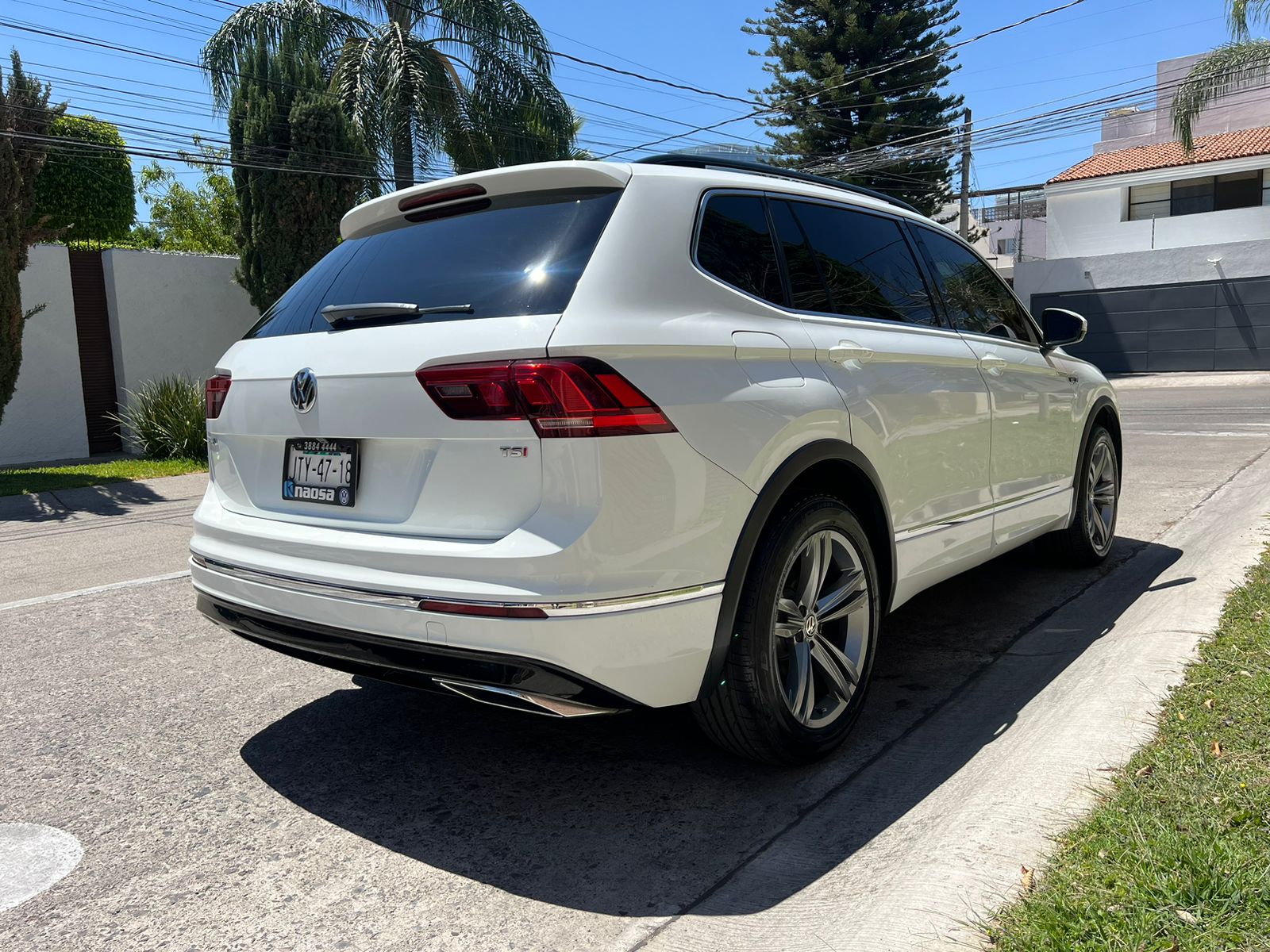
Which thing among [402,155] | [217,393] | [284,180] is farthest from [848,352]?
[402,155]

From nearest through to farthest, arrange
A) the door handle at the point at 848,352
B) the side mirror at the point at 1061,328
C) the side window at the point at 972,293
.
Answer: the door handle at the point at 848,352 < the side window at the point at 972,293 < the side mirror at the point at 1061,328

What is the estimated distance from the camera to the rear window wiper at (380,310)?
2.82m

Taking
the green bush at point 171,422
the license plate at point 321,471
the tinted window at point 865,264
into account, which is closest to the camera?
the license plate at point 321,471

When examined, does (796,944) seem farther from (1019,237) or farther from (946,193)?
(1019,237)

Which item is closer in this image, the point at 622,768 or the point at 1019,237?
the point at 622,768

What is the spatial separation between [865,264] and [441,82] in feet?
55.8

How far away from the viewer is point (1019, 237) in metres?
46.4

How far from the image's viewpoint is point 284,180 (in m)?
15.1

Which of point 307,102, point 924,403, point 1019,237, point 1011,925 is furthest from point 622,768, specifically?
point 1019,237

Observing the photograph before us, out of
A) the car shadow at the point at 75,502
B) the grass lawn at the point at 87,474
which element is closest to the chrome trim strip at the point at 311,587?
the car shadow at the point at 75,502

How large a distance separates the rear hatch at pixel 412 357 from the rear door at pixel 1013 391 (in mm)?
2128

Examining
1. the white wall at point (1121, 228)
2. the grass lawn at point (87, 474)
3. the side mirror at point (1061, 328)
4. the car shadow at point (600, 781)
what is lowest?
the car shadow at point (600, 781)

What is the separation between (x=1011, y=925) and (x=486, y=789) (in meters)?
1.59

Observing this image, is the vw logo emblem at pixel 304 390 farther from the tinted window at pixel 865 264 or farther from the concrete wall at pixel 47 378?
the concrete wall at pixel 47 378
